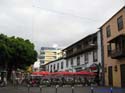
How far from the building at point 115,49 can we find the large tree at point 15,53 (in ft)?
52.0

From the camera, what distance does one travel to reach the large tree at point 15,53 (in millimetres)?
54953

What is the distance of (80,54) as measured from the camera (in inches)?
2589

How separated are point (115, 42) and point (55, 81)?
13.2 meters

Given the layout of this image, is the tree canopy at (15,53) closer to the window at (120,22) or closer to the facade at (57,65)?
the window at (120,22)

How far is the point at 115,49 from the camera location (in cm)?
4403

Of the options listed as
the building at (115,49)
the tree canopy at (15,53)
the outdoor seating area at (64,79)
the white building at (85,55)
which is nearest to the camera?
the building at (115,49)

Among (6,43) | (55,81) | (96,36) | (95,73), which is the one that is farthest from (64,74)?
(6,43)

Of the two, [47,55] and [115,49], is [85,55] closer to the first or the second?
[115,49]

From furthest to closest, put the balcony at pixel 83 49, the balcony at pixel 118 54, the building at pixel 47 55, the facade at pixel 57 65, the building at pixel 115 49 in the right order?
1. the building at pixel 47 55
2. the facade at pixel 57 65
3. the balcony at pixel 83 49
4. the building at pixel 115 49
5. the balcony at pixel 118 54

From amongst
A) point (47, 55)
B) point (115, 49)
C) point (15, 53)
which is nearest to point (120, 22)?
point (115, 49)

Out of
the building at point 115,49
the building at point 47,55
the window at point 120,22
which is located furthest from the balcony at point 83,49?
the building at point 47,55

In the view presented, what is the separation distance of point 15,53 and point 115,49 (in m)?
20.8

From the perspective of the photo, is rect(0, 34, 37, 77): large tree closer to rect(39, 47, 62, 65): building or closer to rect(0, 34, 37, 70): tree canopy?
rect(0, 34, 37, 70): tree canopy

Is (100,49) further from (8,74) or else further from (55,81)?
(8,74)
